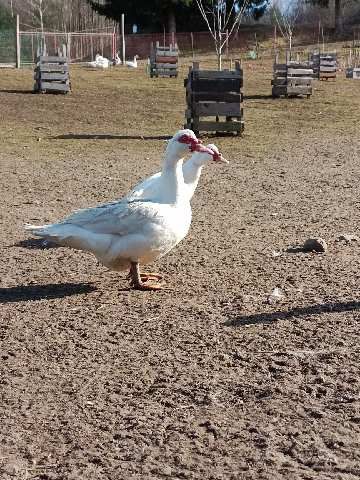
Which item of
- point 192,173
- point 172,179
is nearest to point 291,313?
point 172,179

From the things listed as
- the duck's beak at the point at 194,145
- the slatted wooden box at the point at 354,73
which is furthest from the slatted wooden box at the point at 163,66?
the duck's beak at the point at 194,145

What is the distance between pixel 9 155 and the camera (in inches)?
532

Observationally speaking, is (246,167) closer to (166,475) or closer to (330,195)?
(330,195)

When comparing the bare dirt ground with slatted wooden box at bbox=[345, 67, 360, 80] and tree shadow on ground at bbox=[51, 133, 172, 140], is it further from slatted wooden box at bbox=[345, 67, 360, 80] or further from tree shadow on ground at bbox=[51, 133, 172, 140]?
slatted wooden box at bbox=[345, 67, 360, 80]

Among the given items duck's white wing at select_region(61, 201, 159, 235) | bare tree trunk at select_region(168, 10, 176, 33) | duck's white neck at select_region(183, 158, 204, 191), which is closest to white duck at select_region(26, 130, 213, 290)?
duck's white wing at select_region(61, 201, 159, 235)

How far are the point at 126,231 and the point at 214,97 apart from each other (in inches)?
448

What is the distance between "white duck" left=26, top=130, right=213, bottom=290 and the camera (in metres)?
5.57

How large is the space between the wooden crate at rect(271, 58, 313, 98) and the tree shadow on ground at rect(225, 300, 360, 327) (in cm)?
2096

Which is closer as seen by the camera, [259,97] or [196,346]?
[196,346]

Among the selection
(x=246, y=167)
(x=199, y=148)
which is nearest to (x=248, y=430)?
(x=199, y=148)

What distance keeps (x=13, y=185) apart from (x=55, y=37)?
34.9m

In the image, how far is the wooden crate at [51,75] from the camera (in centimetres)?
2514

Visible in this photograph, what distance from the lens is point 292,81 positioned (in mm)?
25344

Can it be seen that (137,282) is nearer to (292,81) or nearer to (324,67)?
(292,81)
